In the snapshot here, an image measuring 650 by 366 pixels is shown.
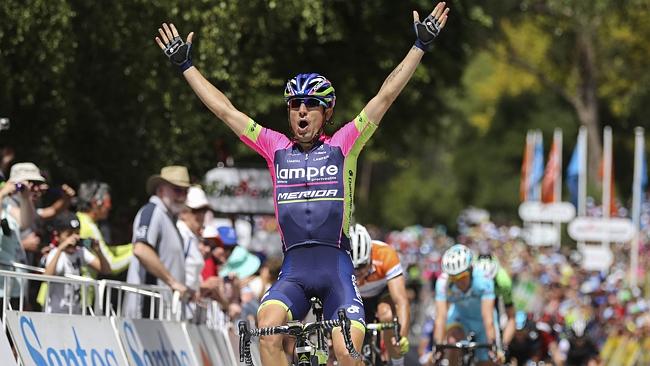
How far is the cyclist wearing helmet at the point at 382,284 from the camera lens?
13.0 metres

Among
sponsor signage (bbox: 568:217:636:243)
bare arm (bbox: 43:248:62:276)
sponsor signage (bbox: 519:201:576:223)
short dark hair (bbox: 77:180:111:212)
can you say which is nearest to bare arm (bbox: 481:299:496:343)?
short dark hair (bbox: 77:180:111:212)

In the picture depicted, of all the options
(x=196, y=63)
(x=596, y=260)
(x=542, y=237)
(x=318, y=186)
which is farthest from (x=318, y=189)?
(x=542, y=237)

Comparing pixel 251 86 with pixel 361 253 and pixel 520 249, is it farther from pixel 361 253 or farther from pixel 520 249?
pixel 520 249

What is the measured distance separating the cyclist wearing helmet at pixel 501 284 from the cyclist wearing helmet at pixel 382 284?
64.6 inches

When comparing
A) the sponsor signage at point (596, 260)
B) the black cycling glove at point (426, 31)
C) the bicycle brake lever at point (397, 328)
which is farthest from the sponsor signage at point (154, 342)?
the sponsor signage at point (596, 260)

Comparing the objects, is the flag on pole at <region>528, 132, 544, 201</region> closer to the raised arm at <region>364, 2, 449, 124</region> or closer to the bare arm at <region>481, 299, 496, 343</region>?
the bare arm at <region>481, 299, 496, 343</region>

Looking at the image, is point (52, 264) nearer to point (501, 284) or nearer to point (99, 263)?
point (99, 263)

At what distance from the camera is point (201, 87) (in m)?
10.5

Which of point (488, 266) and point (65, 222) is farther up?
point (488, 266)

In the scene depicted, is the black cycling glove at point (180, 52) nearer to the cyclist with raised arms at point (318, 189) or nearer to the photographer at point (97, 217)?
the cyclist with raised arms at point (318, 189)

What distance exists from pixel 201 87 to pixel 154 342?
10.4ft

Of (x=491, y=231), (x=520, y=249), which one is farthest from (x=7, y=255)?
(x=491, y=231)

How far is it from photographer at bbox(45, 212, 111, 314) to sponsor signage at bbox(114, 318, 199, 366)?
44 cm

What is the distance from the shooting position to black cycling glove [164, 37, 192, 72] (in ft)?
34.6
